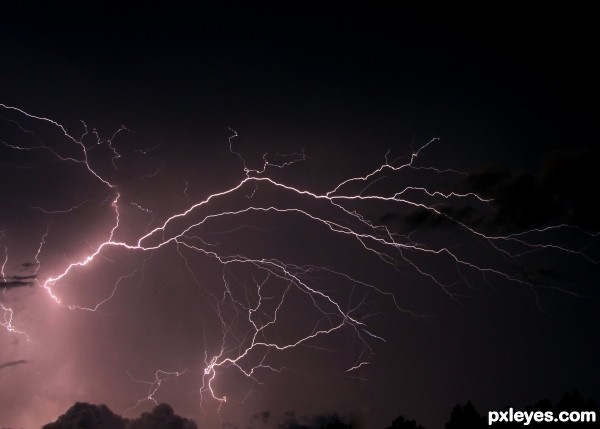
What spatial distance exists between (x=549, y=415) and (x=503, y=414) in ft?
3.64

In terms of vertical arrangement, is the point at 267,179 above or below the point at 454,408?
above

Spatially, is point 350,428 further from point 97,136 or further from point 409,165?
point 97,136

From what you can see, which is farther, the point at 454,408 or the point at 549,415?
the point at 454,408

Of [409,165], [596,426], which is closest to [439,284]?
[409,165]

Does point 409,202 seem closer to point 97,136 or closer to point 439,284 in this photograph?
point 439,284

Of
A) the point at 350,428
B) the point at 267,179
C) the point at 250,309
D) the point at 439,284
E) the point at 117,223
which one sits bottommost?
the point at 350,428

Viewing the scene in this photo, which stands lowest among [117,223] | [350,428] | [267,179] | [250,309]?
[350,428]

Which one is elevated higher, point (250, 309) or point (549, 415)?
point (250, 309)

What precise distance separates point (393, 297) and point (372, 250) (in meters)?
1.49

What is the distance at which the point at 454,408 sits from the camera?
15211mm

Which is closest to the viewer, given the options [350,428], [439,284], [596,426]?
[596,426]

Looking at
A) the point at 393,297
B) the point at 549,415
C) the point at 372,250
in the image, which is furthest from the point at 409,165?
the point at 549,415

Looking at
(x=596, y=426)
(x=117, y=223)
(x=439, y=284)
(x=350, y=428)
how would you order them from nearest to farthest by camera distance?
(x=596, y=426), (x=439, y=284), (x=117, y=223), (x=350, y=428)

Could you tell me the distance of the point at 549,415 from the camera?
13.4 meters
